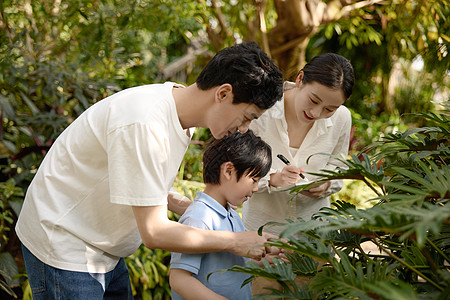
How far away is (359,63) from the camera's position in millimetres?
7656

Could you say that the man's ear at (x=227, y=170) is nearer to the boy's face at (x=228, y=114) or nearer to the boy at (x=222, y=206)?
the boy at (x=222, y=206)

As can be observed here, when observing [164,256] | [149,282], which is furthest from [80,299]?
[164,256]

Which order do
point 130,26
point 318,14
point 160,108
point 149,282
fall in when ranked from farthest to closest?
point 318,14 < point 130,26 < point 149,282 < point 160,108

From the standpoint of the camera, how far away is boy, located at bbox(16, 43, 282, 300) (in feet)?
3.98

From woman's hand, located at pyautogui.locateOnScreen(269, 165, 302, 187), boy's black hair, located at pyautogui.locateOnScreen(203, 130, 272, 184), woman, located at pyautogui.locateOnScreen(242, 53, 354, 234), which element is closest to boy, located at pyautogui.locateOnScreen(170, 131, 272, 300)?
boy's black hair, located at pyautogui.locateOnScreen(203, 130, 272, 184)

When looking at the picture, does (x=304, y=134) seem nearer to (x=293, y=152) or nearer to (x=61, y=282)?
(x=293, y=152)

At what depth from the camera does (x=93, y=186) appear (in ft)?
4.30

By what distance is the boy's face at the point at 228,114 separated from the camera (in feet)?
4.18

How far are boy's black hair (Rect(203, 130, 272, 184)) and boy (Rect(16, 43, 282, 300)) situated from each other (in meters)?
0.25

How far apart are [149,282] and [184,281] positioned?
5.27 feet

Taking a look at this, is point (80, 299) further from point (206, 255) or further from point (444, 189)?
point (444, 189)

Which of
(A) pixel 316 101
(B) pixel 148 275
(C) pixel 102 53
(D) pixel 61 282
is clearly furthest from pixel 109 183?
(C) pixel 102 53

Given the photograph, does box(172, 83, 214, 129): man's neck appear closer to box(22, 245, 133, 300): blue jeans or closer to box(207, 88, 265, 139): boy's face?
box(207, 88, 265, 139): boy's face

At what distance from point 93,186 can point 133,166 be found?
0.21 meters
